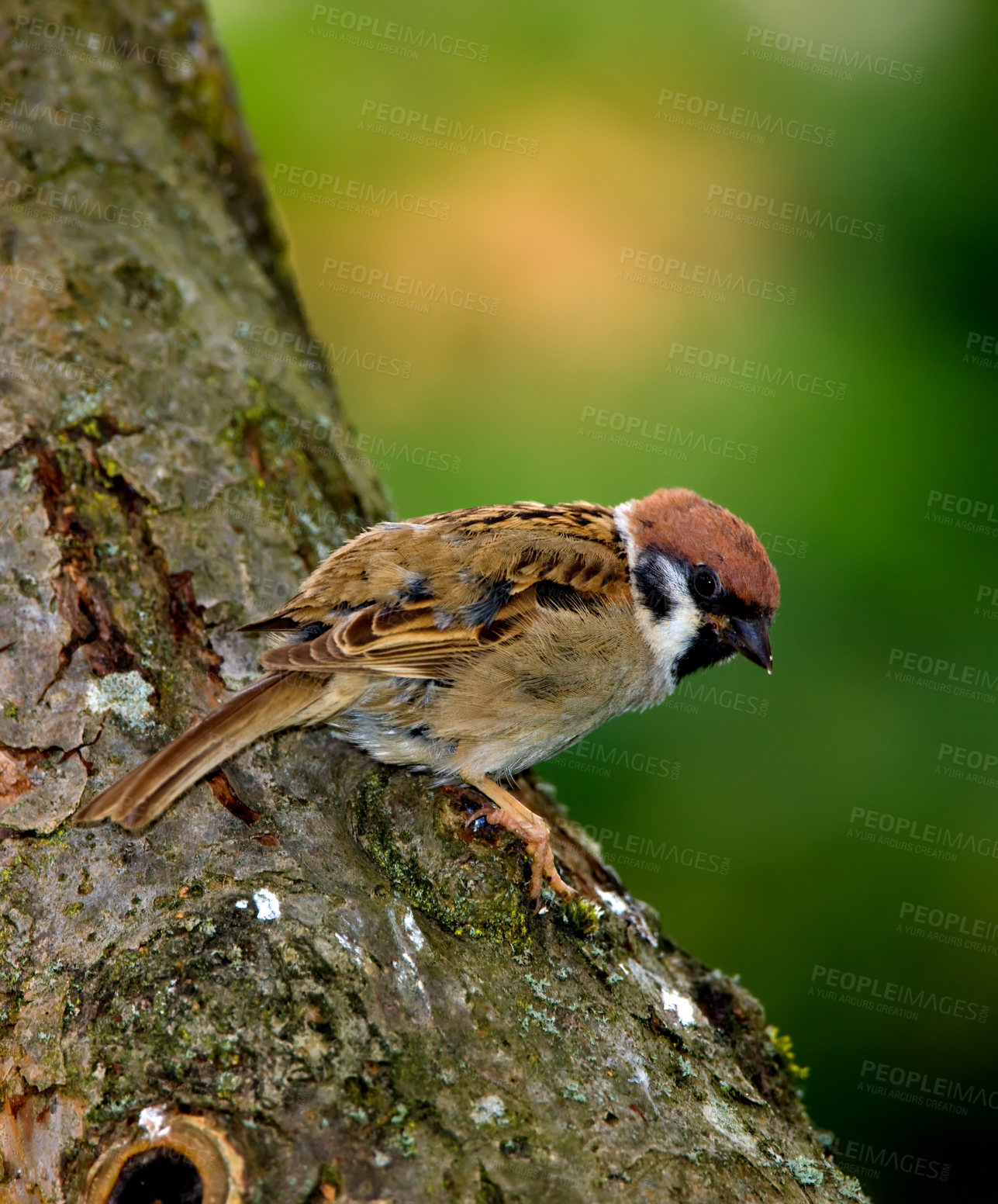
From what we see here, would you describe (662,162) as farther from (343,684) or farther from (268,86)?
(343,684)

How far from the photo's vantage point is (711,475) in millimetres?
4531

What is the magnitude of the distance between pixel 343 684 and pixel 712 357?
2.87 metres

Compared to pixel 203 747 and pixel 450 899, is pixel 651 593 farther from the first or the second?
pixel 203 747

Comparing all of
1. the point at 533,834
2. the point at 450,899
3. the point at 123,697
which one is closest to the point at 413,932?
the point at 450,899

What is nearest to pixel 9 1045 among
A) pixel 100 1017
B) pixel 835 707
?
pixel 100 1017

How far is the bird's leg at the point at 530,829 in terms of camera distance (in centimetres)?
259

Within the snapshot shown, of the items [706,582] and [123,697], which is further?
[706,582]

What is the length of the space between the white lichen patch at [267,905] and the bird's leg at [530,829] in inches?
25.3

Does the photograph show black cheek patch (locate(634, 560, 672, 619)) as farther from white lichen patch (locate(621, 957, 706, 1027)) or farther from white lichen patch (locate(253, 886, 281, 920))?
white lichen patch (locate(253, 886, 281, 920))

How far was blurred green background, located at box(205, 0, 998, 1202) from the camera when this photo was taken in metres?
3.90

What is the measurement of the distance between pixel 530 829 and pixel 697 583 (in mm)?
953

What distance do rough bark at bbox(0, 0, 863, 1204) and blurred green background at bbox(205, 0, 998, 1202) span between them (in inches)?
24.9

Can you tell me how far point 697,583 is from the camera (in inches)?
126

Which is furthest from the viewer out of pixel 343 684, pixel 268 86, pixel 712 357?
pixel 268 86
